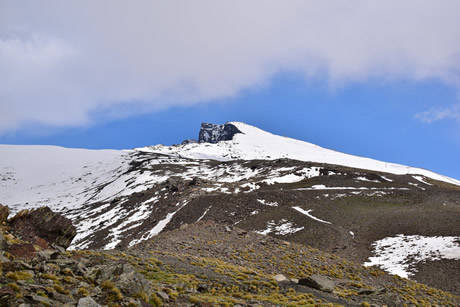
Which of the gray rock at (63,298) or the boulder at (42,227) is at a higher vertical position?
the boulder at (42,227)

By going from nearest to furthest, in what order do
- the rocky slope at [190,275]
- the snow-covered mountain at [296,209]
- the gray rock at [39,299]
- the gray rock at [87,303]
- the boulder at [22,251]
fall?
the gray rock at [39,299] < the gray rock at [87,303] < the rocky slope at [190,275] < the boulder at [22,251] < the snow-covered mountain at [296,209]

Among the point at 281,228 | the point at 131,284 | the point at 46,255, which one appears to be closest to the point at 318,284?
the point at 131,284

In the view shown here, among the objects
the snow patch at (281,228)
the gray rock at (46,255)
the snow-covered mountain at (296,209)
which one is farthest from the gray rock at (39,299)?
the snow patch at (281,228)

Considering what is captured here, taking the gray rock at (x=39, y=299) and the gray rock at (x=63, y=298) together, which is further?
the gray rock at (x=63, y=298)

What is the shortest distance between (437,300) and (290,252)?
13224 millimetres

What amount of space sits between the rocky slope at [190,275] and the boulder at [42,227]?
0.07 m

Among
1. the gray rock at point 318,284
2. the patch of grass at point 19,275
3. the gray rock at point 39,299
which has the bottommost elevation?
the gray rock at point 318,284

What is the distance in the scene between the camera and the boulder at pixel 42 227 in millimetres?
21766

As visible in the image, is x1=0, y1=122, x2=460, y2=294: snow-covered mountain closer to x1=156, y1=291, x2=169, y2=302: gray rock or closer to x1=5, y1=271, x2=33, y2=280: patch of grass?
x1=156, y1=291, x2=169, y2=302: gray rock

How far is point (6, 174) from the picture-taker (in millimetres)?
163125

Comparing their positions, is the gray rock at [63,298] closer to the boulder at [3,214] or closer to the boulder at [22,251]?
the boulder at [22,251]

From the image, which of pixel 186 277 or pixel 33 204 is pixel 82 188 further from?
pixel 186 277

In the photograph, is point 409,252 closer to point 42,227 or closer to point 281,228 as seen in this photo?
point 281,228

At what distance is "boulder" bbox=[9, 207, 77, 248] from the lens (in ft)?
71.4
